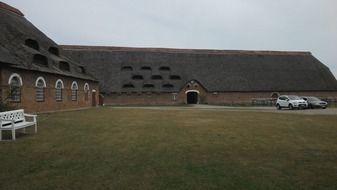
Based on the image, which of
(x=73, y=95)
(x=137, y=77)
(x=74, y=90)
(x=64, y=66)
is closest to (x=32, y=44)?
(x=64, y=66)

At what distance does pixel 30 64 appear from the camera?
24.3 metres

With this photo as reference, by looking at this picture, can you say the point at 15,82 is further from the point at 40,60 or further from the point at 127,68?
the point at 127,68

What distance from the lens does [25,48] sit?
25.8 m

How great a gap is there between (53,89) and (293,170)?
25456 mm

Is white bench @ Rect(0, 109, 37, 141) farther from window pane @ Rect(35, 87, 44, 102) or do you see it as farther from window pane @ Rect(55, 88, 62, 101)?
window pane @ Rect(55, 88, 62, 101)

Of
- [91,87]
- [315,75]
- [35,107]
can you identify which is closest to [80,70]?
[91,87]

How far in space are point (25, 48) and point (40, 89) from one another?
12.0ft

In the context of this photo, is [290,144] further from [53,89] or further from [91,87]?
[91,87]

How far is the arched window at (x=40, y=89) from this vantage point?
83.7 feet

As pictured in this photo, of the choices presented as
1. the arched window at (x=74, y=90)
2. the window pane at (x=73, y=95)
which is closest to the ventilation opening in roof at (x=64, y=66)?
the arched window at (x=74, y=90)

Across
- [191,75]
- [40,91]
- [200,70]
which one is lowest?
[40,91]

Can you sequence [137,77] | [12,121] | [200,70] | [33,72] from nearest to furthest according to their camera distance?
1. [12,121]
2. [33,72]
3. [137,77]
4. [200,70]

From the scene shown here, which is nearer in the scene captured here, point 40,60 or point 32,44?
point 40,60

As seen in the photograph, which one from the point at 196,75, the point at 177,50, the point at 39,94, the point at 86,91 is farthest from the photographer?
the point at 177,50
